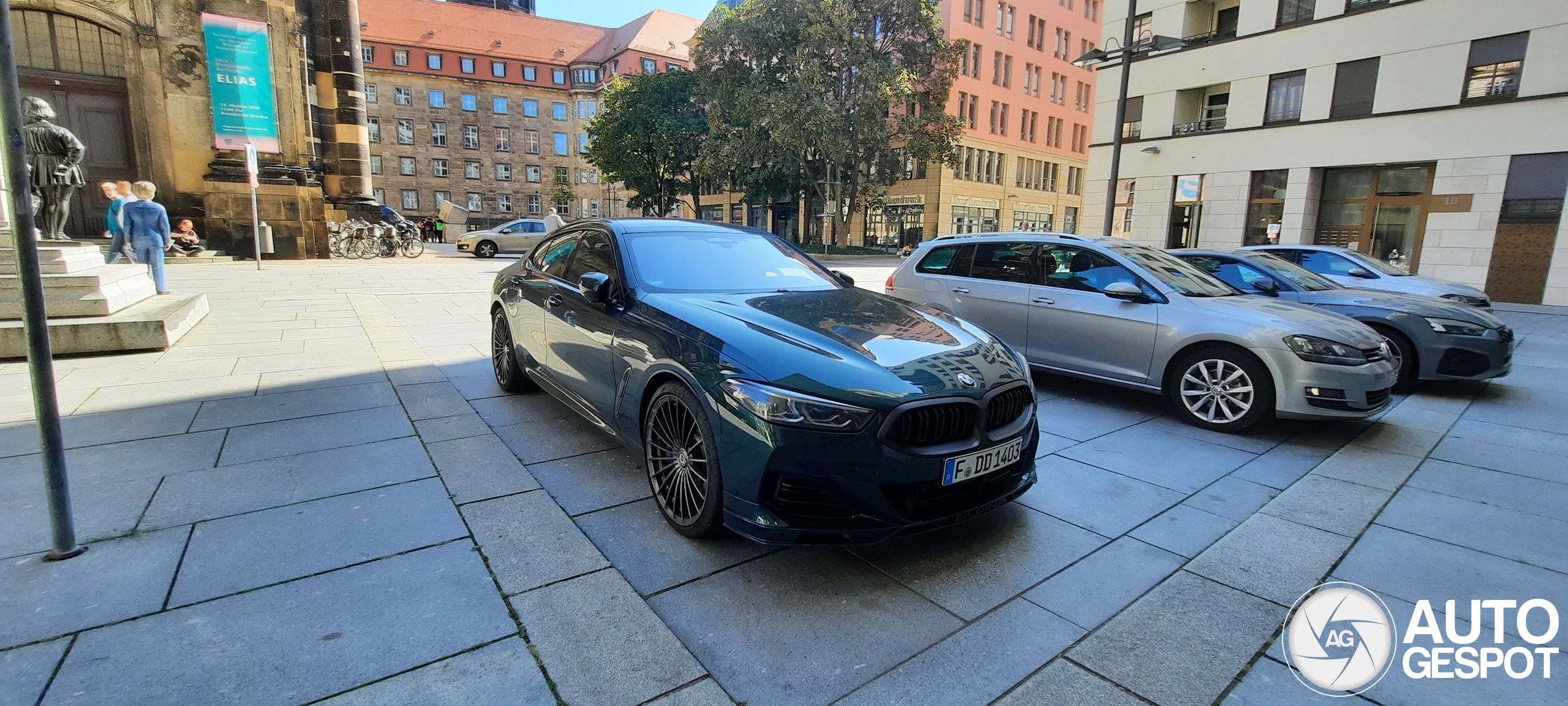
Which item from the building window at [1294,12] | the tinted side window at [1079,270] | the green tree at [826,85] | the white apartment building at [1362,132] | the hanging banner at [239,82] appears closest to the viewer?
the tinted side window at [1079,270]

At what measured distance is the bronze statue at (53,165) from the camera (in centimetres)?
Result: 1013

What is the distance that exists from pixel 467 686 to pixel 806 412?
4.76 feet

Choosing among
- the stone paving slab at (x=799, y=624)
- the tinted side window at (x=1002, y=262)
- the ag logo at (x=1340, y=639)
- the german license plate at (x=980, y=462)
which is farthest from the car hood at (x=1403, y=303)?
the stone paving slab at (x=799, y=624)

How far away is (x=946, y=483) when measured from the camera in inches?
112

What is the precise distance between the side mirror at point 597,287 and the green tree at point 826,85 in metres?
28.3

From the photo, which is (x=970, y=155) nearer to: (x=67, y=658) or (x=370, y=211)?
(x=370, y=211)

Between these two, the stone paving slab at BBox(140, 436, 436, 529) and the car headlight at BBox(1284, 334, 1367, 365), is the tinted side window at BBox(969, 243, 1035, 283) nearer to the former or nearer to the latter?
the car headlight at BBox(1284, 334, 1367, 365)

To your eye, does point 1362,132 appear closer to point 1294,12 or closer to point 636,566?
point 1294,12

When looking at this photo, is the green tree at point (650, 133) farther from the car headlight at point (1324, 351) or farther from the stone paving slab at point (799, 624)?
the stone paving slab at point (799, 624)

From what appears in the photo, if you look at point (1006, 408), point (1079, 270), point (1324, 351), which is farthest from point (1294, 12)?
point (1006, 408)

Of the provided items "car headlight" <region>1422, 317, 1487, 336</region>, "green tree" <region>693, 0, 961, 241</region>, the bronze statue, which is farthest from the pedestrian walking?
"green tree" <region>693, 0, 961, 241</region>

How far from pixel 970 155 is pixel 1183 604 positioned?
47537 mm

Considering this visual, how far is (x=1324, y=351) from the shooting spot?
16.2 ft

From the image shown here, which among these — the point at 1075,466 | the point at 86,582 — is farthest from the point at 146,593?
the point at 1075,466
